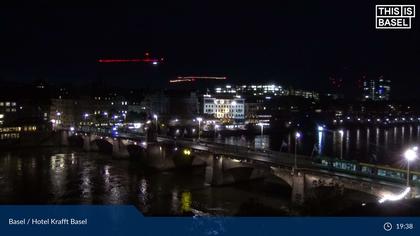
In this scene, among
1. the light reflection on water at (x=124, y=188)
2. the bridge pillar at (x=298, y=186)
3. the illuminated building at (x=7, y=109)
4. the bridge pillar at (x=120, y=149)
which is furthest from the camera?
the illuminated building at (x=7, y=109)

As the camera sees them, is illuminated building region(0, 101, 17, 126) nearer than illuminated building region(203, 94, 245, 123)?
Yes

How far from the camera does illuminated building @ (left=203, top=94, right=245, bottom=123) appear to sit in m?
114

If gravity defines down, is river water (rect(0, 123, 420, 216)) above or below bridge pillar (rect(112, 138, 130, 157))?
below

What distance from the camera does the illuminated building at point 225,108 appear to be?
375 ft

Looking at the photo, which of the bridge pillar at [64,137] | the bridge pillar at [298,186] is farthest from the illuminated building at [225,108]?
the bridge pillar at [298,186]

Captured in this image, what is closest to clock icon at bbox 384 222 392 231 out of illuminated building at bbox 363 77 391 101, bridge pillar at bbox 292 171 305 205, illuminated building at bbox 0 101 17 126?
bridge pillar at bbox 292 171 305 205

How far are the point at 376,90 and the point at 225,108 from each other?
8753 cm

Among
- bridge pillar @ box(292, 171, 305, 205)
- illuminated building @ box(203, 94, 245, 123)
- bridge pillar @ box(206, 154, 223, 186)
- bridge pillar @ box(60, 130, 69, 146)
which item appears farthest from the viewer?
illuminated building @ box(203, 94, 245, 123)

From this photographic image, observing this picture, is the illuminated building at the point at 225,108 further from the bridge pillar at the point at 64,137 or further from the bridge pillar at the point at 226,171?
the bridge pillar at the point at 226,171

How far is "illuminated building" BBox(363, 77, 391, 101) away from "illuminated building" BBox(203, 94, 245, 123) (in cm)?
6442

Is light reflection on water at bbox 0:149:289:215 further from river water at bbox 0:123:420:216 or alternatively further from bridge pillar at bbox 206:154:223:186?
bridge pillar at bbox 206:154:223:186

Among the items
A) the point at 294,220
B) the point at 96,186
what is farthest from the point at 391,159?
the point at 294,220

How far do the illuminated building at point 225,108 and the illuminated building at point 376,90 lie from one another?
64.4m

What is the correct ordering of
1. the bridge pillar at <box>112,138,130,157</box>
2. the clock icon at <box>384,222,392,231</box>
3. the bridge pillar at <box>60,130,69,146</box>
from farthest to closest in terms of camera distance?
the bridge pillar at <box>60,130,69,146</box>
the bridge pillar at <box>112,138,130,157</box>
the clock icon at <box>384,222,392,231</box>
